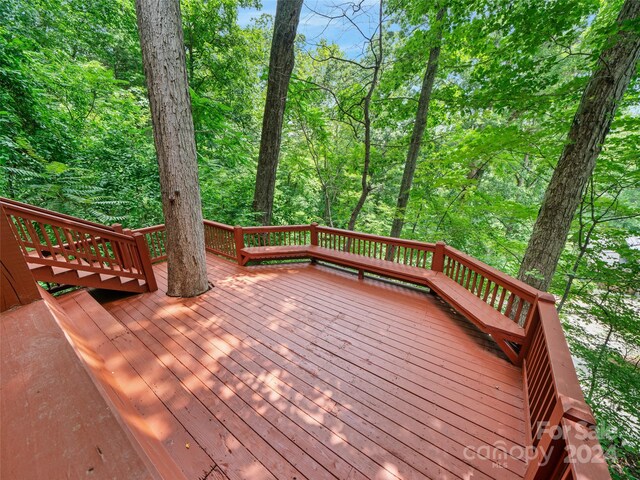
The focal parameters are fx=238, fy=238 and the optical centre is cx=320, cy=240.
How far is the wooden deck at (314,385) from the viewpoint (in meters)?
1.75

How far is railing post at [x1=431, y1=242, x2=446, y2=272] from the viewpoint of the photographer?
3863 mm

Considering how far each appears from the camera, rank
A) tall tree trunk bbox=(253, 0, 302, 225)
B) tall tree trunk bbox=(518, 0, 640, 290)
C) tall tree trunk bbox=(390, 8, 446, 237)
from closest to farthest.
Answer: tall tree trunk bbox=(518, 0, 640, 290), tall tree trunk bbox=(253, 0, 302, 225), tall tree trunk bbox=(390, 8, 446, 237)

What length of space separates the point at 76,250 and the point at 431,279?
508 cm

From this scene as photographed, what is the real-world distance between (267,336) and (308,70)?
34.9 ft

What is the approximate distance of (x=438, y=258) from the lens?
3.90 metres

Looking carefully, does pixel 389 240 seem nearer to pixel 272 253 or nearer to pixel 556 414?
pixel 272 253

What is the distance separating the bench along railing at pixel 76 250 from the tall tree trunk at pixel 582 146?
18.8 ft

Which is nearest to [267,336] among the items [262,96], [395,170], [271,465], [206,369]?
[206,369]

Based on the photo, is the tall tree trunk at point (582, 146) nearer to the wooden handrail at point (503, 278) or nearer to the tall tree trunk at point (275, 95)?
the wooden handrail at point (503, 278)

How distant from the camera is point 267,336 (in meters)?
2.91

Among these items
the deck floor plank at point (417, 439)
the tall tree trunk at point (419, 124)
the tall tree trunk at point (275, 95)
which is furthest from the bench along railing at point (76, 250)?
the tall tree trunk at point (419, 124)

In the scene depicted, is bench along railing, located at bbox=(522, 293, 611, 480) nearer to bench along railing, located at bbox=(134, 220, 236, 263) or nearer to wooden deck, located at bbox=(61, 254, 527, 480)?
wooden deck, located at bbox=(61, 254, 527, 480)

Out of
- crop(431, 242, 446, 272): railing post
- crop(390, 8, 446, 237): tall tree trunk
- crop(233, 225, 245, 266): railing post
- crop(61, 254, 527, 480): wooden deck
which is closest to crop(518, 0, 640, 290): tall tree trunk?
crop(431, 242, 446, 272): railing post

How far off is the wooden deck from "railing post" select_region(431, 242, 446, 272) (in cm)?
61
